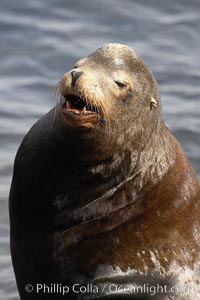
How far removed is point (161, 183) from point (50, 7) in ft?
31.4

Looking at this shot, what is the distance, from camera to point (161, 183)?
31.2 ft

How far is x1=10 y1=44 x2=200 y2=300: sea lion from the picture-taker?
9.27 metres

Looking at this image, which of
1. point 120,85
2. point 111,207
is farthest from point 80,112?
point 111,207

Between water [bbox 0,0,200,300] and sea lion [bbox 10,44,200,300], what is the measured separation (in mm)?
3128

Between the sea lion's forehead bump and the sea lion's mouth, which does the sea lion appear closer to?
the sea lion's forehead bump

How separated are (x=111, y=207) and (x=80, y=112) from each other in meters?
1.03

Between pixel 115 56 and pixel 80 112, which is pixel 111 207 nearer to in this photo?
pixel 80 112

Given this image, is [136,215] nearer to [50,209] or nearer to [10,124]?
[50,209]

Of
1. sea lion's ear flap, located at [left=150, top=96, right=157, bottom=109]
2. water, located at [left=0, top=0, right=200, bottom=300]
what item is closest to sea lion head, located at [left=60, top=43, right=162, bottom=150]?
sea lion's ear flap, located at [left=150, top=96, right=157, bottom=109]

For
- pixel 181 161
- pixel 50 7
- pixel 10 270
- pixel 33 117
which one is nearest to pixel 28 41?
pixel 50 7

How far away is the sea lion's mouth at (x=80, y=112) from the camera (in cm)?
866

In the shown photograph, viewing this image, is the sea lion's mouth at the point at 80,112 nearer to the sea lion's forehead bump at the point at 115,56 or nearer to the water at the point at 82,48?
the sea lion's forehead bump at the point at 115,56

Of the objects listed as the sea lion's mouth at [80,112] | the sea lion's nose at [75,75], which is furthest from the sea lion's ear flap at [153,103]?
the sea lion's nose at [75,75]

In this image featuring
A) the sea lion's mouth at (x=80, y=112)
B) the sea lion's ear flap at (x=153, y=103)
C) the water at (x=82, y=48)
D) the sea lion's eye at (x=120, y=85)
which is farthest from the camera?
the water at (x=82, y=48)
